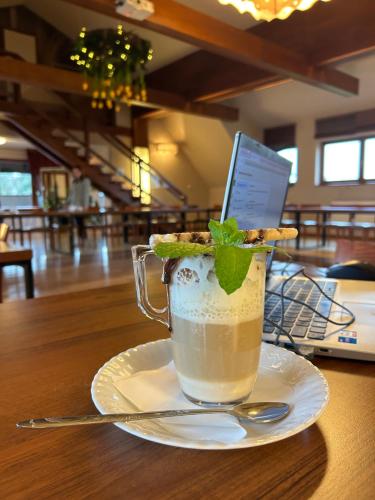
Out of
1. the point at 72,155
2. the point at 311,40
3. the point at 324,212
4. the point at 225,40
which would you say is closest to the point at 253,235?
the point at 225,40

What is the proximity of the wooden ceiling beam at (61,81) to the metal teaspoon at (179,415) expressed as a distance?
18.4ft

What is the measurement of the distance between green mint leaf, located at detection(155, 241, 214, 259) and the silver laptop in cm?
30

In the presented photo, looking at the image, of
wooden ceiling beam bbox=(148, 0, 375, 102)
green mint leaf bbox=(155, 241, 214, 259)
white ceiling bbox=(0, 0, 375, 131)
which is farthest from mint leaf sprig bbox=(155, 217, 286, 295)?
white ceiling bbox=(0, 0, 375, 131)

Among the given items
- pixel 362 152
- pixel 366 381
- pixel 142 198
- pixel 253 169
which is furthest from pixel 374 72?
pixel 366 381

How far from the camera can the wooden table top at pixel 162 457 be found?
0.28m

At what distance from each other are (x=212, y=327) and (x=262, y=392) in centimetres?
12

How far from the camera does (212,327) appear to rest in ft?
1.14

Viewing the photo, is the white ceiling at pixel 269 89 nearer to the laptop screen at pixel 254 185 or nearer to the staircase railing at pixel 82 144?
the staircase railing at pixel 82 144

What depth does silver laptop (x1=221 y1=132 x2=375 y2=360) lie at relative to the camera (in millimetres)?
546

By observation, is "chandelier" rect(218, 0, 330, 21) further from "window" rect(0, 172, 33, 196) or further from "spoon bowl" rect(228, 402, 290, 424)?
"window" rect(0, 172, 33, 196)

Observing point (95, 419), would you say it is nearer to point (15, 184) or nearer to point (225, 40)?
point (225, 40)

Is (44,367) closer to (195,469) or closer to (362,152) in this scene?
(195,469)

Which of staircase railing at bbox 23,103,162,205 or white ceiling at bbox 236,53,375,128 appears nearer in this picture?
white ceiling at bbox 236,53,375,128

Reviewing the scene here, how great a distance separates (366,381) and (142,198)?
7.53m
